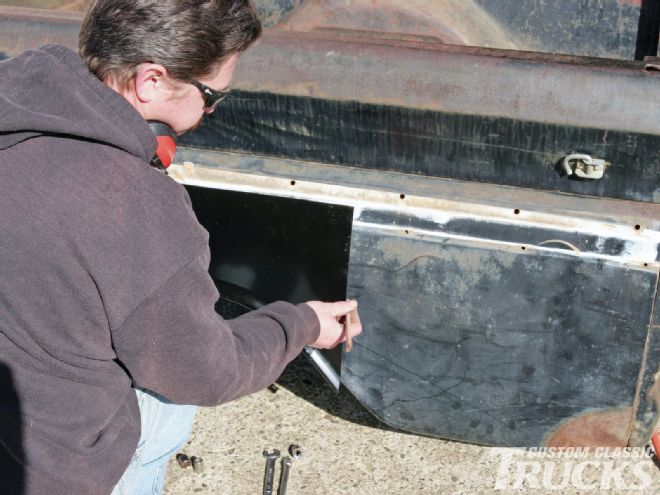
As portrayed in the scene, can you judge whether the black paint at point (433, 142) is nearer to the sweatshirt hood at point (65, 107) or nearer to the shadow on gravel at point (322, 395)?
the sweatshirt hood at point (65, 107)

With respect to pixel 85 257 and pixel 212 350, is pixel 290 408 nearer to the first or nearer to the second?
pixel 212 350

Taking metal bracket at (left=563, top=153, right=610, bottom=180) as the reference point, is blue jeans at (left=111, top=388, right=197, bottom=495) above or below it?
below

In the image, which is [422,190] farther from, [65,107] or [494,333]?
[65,107]

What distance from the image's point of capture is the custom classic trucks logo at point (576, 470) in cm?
239

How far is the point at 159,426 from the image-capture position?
1.89m

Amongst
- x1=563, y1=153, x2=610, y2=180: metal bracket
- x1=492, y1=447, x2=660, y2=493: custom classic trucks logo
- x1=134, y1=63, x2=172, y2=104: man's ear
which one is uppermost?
x1=134, y1=63, x2=172, y2=104: man's ear

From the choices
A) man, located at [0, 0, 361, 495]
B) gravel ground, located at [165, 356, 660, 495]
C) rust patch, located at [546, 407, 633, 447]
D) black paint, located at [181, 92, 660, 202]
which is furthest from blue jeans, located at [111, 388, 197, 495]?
rust patch, located at [546, 407, 633, 447]

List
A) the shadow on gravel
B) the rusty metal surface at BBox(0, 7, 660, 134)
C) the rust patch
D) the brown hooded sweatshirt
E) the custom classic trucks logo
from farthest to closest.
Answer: the shadow on gravel, the custom classic trucks logo, the rust patch, the rusty metal surface at BBox(0, 7, 660, 134), the brown hooded sweatshirt

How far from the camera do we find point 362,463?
97.3 inches

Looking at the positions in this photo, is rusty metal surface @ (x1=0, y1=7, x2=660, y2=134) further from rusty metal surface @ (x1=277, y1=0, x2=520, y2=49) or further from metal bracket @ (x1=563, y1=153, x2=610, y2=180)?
rusty metal surface @ (x1=277, y1=0, x2=520, y2=49)

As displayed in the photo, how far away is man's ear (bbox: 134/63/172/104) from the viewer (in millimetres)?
1444

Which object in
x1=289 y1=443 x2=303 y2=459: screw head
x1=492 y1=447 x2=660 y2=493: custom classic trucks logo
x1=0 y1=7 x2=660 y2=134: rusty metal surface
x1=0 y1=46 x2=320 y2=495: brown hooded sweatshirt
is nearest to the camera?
x1=0 y1=46 x2=320 y2=495: brown hooded sweatshirt

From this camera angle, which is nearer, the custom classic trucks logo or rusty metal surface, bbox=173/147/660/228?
rusty metal surface, bbox=173/147/660/228

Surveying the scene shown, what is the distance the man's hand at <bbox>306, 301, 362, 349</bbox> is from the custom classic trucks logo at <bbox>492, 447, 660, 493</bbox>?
786 millimetres
